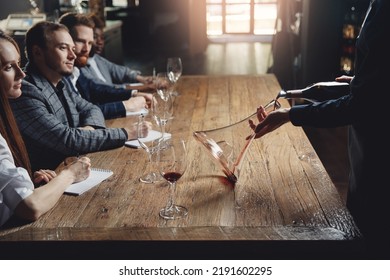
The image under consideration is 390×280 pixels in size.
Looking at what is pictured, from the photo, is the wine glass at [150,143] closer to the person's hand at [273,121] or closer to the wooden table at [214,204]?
the wooden table at [214,204]

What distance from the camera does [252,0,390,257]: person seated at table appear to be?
132 centimetres

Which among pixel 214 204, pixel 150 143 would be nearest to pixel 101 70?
pixel 150 143

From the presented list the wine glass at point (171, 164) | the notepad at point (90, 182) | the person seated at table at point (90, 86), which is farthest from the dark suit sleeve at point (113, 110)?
the wine glass at point (171, 164)

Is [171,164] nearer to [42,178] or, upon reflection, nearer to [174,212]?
[174,212]

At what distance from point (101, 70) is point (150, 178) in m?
1.86

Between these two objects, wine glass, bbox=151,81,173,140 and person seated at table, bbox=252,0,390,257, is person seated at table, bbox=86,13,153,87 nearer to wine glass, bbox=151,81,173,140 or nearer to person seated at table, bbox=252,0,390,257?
wine glass, bbox=151,81,173,140

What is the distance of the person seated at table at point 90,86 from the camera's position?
2468 mm

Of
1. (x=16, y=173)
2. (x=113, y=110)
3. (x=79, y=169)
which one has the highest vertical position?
(x=16, y=173)

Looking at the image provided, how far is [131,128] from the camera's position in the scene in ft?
6.55

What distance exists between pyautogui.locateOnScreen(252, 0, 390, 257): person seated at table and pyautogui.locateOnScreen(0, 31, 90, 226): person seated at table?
0.68m

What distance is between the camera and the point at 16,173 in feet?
4.23

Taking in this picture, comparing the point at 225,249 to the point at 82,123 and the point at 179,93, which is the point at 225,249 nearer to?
the point at 82,123
